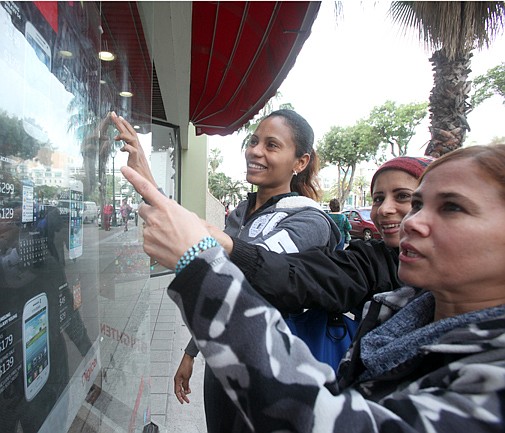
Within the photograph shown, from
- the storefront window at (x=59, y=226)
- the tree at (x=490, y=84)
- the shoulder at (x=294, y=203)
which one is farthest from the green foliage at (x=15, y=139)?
the tree at (x=490, y=84)

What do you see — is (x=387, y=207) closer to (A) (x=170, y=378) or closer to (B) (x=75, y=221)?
(B) (x=75, y=221)

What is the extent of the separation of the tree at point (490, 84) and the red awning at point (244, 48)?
64.6ft

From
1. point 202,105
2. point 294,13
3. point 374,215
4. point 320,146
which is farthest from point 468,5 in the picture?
point 320,146

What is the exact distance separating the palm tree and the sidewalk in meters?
4.30

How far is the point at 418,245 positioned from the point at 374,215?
0.52m

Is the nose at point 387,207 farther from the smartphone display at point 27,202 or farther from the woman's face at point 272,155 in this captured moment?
the smartphone display at point 27,202

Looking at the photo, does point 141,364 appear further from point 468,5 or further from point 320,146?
point 320,146

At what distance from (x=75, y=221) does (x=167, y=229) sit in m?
0.72

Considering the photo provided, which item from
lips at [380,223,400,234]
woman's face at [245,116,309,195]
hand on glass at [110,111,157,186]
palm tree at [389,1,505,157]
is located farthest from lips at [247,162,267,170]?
palm tree at [389,1,505,157]

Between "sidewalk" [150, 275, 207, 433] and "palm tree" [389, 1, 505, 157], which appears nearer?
"sidewalk" [150, 275, 207, 433]

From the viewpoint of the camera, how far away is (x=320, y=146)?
3150cm

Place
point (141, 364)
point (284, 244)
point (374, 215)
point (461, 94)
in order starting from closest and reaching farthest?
point (284, 244), point (374, 215), point (141, 364), point (461, 94)

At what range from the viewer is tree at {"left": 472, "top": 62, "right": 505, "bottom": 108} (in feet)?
63.0

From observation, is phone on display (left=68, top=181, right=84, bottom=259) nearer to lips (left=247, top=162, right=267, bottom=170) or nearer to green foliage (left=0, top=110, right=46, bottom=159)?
green foliage (left=0, top=110, right=46, bottom=159)
